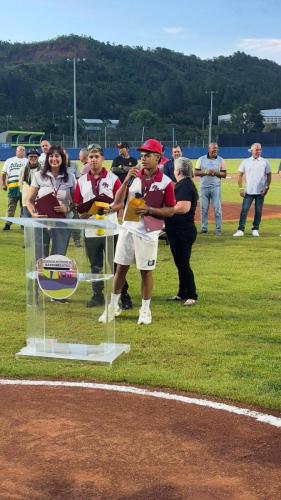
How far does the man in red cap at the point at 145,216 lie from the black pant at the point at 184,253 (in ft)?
→ 3.46

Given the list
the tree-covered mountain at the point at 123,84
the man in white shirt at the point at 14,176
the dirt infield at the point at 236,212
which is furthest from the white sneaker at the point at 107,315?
the tree-covered mountain at the point at 123,84

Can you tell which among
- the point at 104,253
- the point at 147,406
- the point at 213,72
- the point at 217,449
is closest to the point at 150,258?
the point at 104,253

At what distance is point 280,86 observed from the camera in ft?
498

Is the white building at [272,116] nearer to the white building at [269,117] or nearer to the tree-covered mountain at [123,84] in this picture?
the white building at [269,117]

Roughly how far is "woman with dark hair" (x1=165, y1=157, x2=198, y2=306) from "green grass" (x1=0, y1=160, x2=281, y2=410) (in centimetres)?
31

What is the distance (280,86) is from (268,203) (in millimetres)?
136959

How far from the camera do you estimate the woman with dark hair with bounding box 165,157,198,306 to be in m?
8.16

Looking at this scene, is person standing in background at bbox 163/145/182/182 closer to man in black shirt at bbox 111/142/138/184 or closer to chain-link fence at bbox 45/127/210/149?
man in black shirt at bbox 111/142/138/184

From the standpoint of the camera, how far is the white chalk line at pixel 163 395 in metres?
4.82

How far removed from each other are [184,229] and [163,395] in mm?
3280

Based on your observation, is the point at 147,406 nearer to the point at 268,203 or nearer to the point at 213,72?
the point at 268,203

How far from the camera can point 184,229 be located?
822 centimetres

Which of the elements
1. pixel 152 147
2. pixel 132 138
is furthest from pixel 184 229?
pixel 132 138

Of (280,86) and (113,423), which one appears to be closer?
(113,423)
